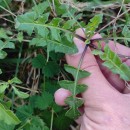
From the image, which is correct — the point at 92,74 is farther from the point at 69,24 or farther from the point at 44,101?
the point at 44,101

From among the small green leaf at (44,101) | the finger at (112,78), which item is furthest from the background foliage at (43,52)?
the finger at (112,78)

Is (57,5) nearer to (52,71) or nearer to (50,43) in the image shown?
(50,43)

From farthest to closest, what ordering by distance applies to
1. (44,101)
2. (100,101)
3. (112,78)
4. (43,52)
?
(43,52) < (44,101) < (112,78) < (100,101)

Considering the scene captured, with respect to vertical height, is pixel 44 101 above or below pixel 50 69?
below

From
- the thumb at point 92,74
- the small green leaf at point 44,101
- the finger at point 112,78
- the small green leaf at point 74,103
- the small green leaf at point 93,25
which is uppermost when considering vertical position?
the small green leaf at point 93,25

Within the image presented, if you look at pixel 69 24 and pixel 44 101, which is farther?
pixel 44 101

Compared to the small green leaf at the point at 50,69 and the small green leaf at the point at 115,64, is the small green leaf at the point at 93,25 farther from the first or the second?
the small green leaf at the point at 50,69

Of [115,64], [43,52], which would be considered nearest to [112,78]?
[115,64]
